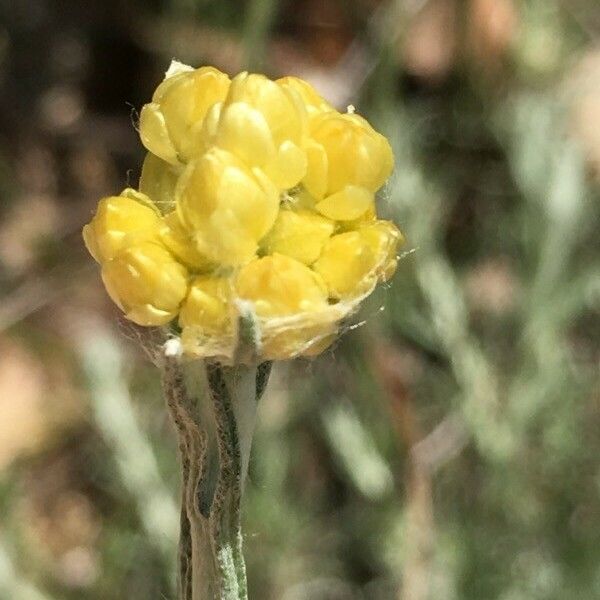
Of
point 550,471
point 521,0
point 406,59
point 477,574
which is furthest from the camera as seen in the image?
point 406,59

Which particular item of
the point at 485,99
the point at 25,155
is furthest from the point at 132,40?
the point at 485,99

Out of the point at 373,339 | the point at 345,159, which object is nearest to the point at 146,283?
the point at 345,159

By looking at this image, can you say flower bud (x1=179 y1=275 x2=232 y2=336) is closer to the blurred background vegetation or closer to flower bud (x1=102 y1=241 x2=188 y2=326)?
flower bud (x1=102 y1=241 x2=188 y2=326)

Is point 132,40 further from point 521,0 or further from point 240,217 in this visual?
point 240,217

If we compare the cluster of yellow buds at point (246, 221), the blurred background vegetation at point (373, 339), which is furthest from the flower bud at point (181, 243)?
the blurred background vegetation at point (373, 339)

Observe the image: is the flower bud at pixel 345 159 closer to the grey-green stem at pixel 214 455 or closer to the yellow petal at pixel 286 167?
the yellow petal at pixel 286 167

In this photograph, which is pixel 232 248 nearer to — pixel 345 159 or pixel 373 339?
pixel 345 159
